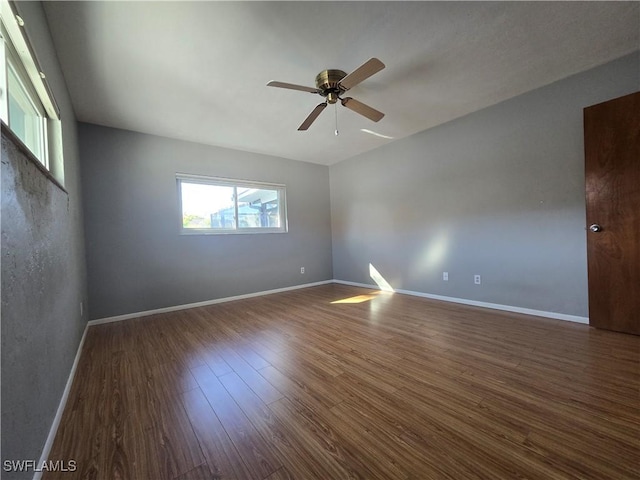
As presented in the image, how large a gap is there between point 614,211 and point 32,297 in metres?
4.03

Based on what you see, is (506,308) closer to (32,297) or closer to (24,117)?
(32,297)

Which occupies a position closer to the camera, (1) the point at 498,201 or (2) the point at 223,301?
(1) the point at 498,201

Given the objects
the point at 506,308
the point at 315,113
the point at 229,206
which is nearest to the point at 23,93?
the point at 315,113

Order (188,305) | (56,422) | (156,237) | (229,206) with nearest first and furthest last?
(56,422)
(156,237)
(188,305)
(229,206)

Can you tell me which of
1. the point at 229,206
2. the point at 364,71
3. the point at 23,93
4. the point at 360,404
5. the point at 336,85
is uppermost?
the point at 336,85

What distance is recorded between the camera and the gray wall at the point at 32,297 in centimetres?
87

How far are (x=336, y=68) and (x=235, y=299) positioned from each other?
3354 mm

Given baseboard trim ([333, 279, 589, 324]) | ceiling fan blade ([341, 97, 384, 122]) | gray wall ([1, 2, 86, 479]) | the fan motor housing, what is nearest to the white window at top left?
gray wall ([1, 2, 86, 479])

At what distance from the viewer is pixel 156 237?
133 inches

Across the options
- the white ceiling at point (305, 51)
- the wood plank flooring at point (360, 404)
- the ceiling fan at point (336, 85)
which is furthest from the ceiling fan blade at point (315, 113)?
the wood plank flooring at point (360, 404)

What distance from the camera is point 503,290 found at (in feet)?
9.78

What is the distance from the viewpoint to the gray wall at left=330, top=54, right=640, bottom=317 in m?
2.48

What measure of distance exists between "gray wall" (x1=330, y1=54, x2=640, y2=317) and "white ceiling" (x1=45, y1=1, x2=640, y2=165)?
30cm

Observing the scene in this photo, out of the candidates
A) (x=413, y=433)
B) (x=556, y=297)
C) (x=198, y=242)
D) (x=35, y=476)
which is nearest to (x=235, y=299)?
(x=198, y=242)
